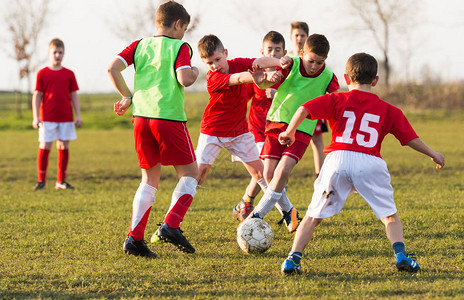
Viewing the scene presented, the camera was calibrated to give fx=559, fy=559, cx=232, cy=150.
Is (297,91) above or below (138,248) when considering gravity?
above

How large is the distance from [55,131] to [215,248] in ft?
17.3

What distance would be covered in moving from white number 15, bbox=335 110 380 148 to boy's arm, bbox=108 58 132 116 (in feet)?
6.00

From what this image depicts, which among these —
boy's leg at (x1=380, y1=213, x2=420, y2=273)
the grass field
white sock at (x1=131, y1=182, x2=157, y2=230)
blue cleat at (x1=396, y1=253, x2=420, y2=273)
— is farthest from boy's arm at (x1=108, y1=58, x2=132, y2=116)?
blue cleat at (x1=396, y1=253, x2=420, y2=273)

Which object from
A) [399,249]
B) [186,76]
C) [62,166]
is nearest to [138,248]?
[186,76]

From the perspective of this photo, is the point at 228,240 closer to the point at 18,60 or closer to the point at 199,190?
the point at 199,190

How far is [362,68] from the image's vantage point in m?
4.10

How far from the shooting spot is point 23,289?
148 inches

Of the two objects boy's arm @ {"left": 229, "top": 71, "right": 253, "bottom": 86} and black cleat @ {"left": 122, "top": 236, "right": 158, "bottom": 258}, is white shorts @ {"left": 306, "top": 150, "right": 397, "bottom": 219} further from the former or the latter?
black cleat @ {"left": 122, "top": 236, "right": 158, "bottom": 258}

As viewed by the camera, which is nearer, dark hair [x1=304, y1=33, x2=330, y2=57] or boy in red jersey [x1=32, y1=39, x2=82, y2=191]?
dark hair [x1=304, y1=33, x2=330, y2=57]

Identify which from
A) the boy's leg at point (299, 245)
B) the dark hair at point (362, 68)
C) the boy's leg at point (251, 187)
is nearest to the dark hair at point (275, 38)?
the boy's leg at point (251, 187)

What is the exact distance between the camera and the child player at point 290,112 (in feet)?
16.7

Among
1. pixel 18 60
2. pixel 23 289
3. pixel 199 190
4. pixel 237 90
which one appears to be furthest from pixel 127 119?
pixel 23 289

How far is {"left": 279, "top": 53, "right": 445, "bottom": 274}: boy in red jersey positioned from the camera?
13.1ft

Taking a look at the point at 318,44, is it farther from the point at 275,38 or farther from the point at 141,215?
the point at 141,215
